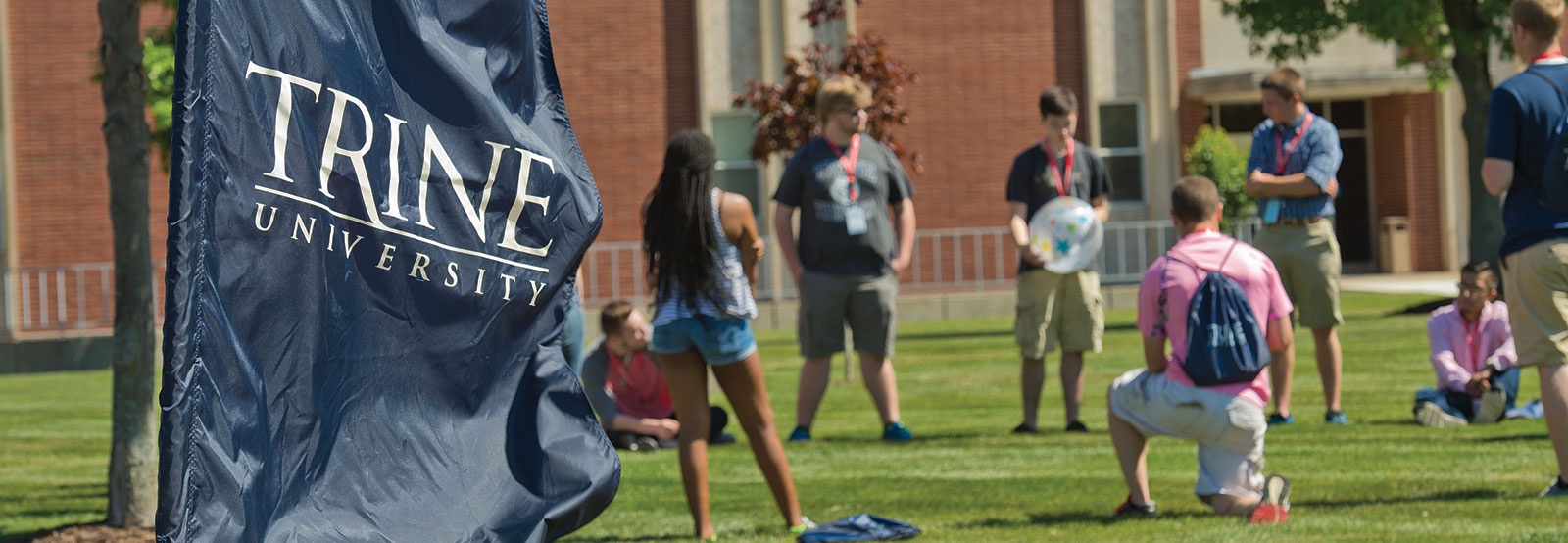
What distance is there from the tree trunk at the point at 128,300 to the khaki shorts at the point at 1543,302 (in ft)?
16.1

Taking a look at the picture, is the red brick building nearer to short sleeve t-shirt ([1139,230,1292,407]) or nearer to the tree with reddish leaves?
the tree with reddish leaves

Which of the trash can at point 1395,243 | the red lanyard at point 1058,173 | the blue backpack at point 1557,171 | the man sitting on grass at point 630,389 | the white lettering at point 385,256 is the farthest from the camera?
the trash can at point 1395,243

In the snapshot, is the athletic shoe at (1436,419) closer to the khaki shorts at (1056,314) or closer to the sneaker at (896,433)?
the khaki shorts at (1056,314)

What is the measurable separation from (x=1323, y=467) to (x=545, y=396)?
4.81 metres

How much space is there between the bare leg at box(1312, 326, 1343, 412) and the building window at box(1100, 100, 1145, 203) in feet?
56.8

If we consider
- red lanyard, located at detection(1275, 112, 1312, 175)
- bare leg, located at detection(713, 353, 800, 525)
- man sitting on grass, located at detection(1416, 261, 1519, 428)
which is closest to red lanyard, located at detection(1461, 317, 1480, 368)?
man sitting on grass, located at detection(1416, 261, 1519, 428)

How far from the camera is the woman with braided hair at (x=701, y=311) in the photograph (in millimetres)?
6094

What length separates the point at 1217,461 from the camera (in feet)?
20.3

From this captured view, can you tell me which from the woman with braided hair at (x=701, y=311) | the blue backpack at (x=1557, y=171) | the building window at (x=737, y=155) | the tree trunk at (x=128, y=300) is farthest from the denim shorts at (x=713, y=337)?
the building window at (x=737, y=155)

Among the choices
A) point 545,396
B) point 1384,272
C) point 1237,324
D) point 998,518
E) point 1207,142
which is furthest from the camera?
point 1384,272

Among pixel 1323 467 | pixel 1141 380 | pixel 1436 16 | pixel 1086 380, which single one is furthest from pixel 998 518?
pixel 1436 16

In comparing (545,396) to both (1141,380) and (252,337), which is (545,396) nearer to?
(252,337)

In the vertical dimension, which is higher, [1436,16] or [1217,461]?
[1436,16]

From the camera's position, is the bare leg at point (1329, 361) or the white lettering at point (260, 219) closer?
the white lettering at point (260, 219)
